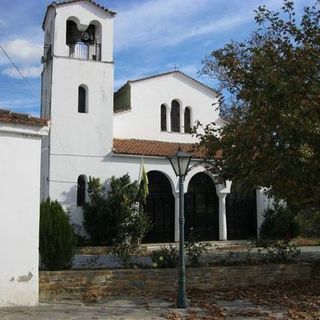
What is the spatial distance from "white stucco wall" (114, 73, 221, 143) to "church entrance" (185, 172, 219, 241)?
252 centimetres

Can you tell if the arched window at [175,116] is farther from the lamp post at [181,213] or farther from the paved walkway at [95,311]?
the paved walkway at [95,311]

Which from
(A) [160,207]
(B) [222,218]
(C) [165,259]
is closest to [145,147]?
(A) [160,207]

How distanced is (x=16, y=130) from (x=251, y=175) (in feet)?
19.8

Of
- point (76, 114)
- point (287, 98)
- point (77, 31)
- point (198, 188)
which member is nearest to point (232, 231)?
point (198, 188)

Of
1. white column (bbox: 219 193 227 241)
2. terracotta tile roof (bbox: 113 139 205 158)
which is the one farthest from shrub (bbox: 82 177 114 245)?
white column (bbox: 219 193 227 241)

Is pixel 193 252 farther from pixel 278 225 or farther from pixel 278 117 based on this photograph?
pixel 278 225

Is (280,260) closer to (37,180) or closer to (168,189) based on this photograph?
(37,180)

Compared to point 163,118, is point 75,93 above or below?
above

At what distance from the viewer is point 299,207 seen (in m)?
14.9

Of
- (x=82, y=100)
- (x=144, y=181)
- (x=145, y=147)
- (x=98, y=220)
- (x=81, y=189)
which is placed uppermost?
(x=82, y=100)

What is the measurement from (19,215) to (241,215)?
2069cm

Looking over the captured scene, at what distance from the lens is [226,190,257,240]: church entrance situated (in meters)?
29.5

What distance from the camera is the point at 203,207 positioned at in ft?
94.5

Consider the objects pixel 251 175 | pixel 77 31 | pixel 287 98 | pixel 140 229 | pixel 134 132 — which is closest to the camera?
pixel 287 98
